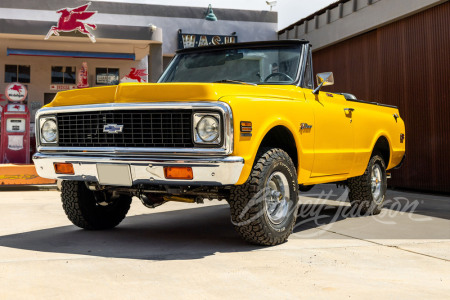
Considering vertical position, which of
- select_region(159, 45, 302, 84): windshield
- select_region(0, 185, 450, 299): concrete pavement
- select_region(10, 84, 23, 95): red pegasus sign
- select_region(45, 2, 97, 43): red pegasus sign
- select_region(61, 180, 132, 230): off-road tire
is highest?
select_region(45, 2, 97, 43): red pegasus sign

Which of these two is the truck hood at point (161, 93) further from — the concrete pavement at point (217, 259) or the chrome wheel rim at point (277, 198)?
the concrete pavement at point (217, 259)

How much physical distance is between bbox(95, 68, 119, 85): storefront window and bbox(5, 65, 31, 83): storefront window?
2198mm

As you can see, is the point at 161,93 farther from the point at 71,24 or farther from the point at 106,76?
the point at 106,76

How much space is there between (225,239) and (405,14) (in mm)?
8406

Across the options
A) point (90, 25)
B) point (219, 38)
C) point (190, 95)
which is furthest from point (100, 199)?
point (219, 38)

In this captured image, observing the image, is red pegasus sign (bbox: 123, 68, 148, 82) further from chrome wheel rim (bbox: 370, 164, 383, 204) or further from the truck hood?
the truck hood

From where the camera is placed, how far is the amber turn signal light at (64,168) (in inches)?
195

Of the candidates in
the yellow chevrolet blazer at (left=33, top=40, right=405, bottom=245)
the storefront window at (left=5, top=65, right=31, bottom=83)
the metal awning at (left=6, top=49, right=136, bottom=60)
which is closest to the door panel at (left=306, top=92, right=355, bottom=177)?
the yellow chevrolet blazer at (left=33, top=40, right=405, bottom=245)

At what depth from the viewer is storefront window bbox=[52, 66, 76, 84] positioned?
18.3 metres

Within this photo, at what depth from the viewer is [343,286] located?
3.57 m

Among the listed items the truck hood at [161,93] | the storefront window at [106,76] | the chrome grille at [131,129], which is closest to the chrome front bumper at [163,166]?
the chrome grille at [131,129]

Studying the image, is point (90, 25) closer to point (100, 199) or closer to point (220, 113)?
point (100, 199)

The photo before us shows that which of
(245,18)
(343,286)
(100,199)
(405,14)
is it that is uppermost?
(245,18)

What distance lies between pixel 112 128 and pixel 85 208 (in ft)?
4.24
